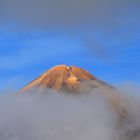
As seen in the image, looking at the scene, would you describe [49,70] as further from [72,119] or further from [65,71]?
[72,119]

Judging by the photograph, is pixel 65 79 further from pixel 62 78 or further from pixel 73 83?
pixel 73 83

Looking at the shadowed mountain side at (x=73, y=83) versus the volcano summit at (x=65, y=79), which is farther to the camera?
the shadowed mountain side at (x=73, y=83)

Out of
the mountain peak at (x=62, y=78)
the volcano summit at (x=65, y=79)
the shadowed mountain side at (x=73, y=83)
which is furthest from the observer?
the shadowed mountain side at (x=73, y=83)

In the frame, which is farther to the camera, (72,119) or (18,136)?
(72,119)

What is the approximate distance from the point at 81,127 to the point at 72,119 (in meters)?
7.98

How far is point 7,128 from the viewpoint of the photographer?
5418 inches

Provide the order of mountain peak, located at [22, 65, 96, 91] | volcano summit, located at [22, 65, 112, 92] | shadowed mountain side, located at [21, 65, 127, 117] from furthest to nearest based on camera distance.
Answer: shadowed mountain side, located at [21, 65, 127, 117], volcano summit, located at [22, 65, 112, 92], mountain peak, located at [22, 65, 96, 91]

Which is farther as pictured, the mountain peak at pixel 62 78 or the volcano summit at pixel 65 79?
the volcano summit at pixel 65 79

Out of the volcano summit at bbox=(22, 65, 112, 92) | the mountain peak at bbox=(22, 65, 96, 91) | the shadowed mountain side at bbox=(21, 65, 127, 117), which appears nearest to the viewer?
the mountain peak at bbox=(22, 65, 96, 91)

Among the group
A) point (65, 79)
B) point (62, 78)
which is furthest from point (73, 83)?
point (62, 78)

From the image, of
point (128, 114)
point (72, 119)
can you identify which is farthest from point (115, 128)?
point (72, 119)

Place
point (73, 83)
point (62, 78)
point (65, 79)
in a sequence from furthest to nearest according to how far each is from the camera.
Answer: point (73, 83)
point (65, 79)
point (62, 78)

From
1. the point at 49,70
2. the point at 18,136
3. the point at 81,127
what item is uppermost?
the point at 49,70

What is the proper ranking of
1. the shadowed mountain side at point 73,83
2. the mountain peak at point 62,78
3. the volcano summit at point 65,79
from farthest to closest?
1. the shadowed mountain side at point 73,83
2. the volcano summit at point 65,79
3. the mountain peak at point 62,78
